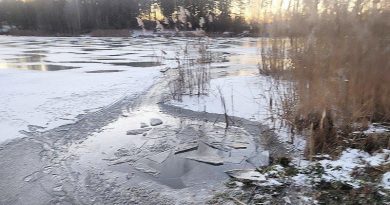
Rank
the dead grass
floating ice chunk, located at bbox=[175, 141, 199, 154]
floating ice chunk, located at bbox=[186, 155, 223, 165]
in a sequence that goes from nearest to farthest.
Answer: the dead grass → floating ice chunk, located at bbox=[186, 155, 223, 165] → floating ice chunk, located at bbox=[175, 141, 199, 154]

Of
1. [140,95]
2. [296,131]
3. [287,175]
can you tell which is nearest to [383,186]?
[287,175]

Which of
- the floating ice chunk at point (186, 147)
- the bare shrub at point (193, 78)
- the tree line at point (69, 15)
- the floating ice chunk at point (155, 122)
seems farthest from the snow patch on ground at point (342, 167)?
the tree line at point (69, 15)

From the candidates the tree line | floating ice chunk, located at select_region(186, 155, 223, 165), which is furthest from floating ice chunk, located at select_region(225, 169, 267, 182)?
the tree line

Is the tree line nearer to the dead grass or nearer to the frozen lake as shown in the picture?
the frozen lake

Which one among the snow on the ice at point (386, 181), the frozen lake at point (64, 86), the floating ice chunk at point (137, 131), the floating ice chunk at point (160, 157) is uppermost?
the frozen lake at point (64, 86)

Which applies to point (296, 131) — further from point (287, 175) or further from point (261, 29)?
point (261, 29)

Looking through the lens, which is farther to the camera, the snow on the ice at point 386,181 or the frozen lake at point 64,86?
the frozen lake at point 64,86

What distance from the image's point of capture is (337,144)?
415 cm

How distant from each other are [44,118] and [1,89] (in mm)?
2757

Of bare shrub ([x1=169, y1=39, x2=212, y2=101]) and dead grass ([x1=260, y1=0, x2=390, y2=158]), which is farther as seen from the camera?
bare shrub ([x1=169, y1=39, x2=212, y2=101])

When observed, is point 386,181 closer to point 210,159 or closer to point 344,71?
point 344,71

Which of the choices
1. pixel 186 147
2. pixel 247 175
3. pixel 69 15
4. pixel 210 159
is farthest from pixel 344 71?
pixel 69 15

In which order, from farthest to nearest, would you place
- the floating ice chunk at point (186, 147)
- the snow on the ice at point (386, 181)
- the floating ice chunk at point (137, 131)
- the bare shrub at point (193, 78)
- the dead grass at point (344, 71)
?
the bare shrub at point (193, 78), the floating ice chunk at point (137, 131), the floating ice chunk at point (186, 147), the dead grass at point (344, 71), the snow on the ice at point (386, 181)

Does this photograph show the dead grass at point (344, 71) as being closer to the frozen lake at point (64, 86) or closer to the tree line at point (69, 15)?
the frozen lake at point (64, 86)
